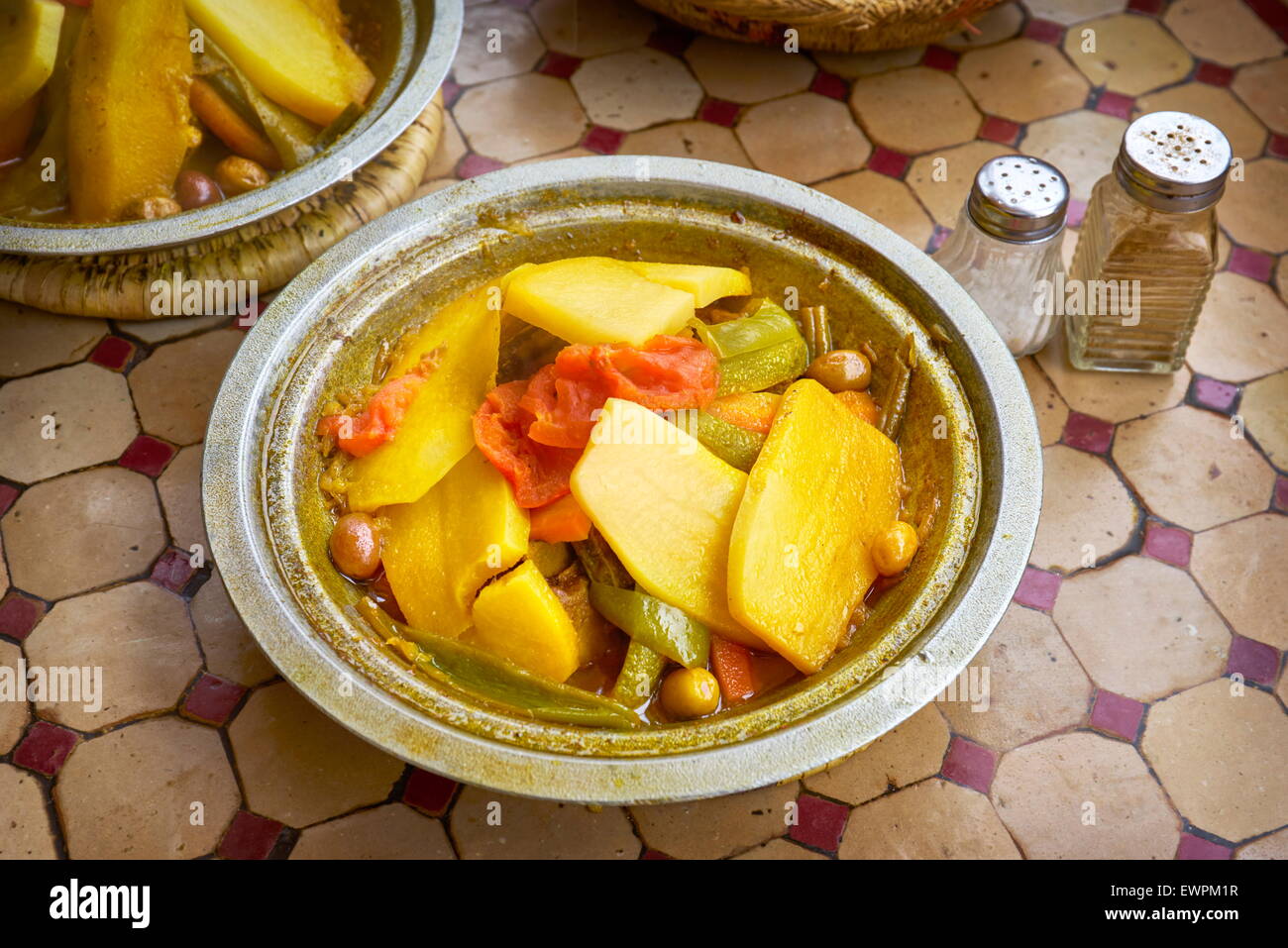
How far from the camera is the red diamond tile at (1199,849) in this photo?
1.89 metres

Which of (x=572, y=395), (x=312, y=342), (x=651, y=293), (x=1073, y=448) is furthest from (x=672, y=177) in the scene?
(x=1073, y=448)

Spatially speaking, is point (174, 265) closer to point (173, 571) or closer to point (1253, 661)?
point (173, 571)

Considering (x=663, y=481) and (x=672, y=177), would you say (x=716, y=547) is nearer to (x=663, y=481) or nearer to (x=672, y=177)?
(x=663, y=481)

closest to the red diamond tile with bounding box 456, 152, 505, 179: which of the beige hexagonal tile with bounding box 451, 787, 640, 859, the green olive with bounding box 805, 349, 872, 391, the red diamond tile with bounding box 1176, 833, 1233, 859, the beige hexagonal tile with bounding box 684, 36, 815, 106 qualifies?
the beige hexagonal tile with bounding box 684, 36, 815, 106

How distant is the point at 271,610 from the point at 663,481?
2.10ft

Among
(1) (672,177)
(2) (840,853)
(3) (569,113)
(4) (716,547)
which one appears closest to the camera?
(4) (716,547)

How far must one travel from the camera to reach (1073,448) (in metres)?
2.38

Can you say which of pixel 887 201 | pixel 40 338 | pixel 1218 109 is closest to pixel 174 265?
pixel 40 338

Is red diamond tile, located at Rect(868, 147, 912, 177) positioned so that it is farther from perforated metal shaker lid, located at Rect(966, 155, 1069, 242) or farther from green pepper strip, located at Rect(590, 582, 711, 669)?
green pepper strip, located at Rect(590, 582, 711, 669)

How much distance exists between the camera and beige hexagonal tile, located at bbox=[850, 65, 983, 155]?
9.59ft

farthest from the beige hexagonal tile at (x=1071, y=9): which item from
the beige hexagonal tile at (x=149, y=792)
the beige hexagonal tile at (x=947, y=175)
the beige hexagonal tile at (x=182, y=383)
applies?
the beige hexagonal tile at (x=149, y=792)

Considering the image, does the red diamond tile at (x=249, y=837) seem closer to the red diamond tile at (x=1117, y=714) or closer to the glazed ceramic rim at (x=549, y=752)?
the glazed ceramic rim at (x=549, y=752)

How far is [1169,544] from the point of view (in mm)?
2256

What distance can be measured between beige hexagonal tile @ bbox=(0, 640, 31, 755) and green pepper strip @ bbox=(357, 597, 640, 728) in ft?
2.65
